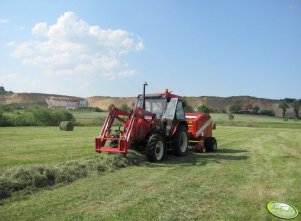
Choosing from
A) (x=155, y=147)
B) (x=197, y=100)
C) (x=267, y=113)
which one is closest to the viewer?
(x=155, y=147)

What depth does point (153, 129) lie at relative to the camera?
1079cm

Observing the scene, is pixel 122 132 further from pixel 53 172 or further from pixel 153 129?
pixel 53 172

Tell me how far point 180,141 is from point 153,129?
1.59m

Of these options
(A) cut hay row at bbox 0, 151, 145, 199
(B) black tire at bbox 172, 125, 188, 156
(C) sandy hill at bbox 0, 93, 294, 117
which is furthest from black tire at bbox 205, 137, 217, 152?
(C) sandy hill at bbox 0, 93, 294, 117

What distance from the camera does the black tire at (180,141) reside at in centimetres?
1163

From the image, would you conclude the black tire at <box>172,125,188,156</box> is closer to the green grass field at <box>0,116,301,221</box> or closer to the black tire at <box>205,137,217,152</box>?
the green grass field at <box>0,116,301,221</box>

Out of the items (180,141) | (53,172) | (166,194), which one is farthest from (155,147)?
(166,194)

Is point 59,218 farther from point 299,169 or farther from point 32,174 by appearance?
point 299,169

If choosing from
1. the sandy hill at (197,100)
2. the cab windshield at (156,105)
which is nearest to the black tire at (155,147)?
the cab windshield at (156,105)

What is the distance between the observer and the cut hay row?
Result: 6.45 metres

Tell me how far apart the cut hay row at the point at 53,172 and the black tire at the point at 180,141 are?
91.2 inches

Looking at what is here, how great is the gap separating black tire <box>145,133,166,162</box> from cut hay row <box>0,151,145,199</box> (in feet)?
1.87

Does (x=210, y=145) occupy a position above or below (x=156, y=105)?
below

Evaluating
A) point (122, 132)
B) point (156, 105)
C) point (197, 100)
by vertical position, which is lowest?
point (122, 132)
